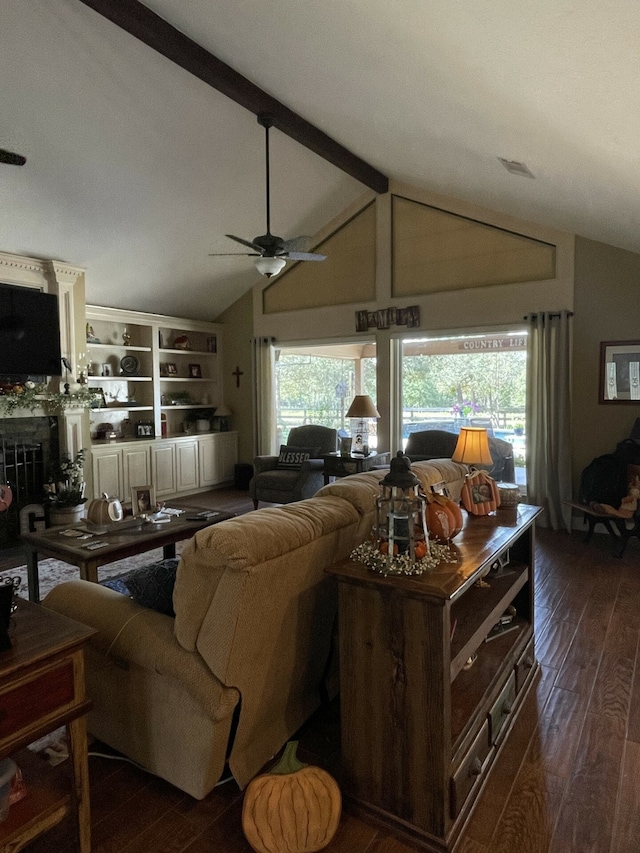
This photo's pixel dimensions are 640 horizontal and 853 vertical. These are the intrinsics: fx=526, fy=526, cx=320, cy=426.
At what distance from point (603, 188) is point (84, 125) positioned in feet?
12.5

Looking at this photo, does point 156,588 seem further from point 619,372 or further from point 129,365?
point 129,365

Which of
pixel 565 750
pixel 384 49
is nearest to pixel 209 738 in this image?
pixel 565 750

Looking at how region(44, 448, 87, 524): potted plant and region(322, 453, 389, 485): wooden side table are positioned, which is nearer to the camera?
region(44, 448, 87, 524): potted plant

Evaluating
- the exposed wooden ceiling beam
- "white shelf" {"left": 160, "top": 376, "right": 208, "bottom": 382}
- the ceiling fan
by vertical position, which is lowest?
"white shelf" {"left": 160, "top": 376, "right": 208, "bottom": 382}

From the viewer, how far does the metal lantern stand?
68.6 inches

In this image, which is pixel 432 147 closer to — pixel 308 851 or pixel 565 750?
pixel 565 750

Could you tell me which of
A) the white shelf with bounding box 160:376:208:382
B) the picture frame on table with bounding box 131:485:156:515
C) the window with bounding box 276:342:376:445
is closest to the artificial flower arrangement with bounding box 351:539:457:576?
the picture frame on table with bounding box 131:485:156:515

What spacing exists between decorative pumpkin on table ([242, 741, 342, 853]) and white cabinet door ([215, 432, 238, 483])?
20.4 feet

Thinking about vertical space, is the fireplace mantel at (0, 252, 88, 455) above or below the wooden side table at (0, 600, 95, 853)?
above

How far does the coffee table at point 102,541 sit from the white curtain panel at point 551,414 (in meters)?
3.48

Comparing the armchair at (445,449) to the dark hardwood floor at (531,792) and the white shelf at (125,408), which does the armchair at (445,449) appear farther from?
the white shelf at (125,408)

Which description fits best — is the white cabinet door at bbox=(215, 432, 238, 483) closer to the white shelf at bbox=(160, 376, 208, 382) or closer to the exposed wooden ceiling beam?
the white shelf at bbox=(160, 376, 208, 382)

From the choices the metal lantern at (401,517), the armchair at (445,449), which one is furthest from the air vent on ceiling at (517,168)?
the metal lantern at (401,517)

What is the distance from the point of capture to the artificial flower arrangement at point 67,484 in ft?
17.1
